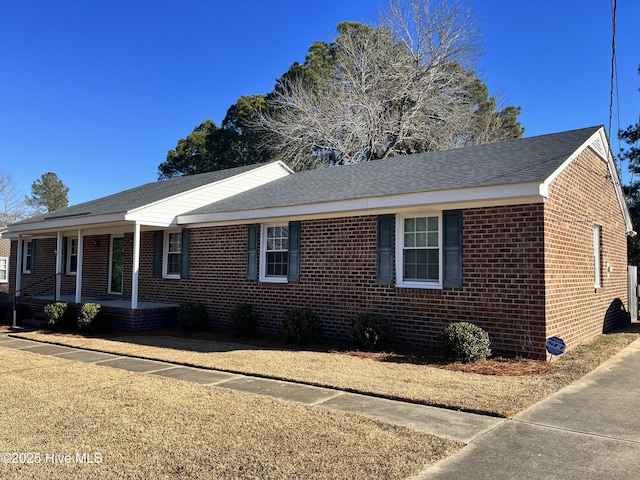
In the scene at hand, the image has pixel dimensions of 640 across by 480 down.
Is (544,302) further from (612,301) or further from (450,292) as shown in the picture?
(612,301)

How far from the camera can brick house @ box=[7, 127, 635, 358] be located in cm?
850

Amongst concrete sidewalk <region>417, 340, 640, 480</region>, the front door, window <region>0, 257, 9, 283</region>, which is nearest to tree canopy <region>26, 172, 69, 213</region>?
window <region>0, 257, 9, 283</region>

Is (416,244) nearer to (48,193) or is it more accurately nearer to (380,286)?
(380,286)

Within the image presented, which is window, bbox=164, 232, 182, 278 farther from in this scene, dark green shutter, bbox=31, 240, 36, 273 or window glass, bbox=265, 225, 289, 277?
dark green shutter, bbox=31, 240, 36, 273

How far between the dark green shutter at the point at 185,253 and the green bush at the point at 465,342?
8141 mm

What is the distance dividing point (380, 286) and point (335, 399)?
4.16m

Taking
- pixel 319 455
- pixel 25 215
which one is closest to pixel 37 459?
pixel 319 455

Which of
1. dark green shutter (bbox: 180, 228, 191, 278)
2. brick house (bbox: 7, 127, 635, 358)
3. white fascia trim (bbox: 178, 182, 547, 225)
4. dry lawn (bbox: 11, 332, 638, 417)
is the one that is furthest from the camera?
dark green shutter (bbox: 180, 228, 191, 278)

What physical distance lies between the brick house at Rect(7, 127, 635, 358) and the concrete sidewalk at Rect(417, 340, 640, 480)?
232 cm

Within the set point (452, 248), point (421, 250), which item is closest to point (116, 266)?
point (421, 250)

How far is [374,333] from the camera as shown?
940cm

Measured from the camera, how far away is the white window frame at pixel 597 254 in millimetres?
11445

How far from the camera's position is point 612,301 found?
12734 millimetres

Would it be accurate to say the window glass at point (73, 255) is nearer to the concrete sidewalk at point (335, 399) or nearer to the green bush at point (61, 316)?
the green bush at point (61, 316)
